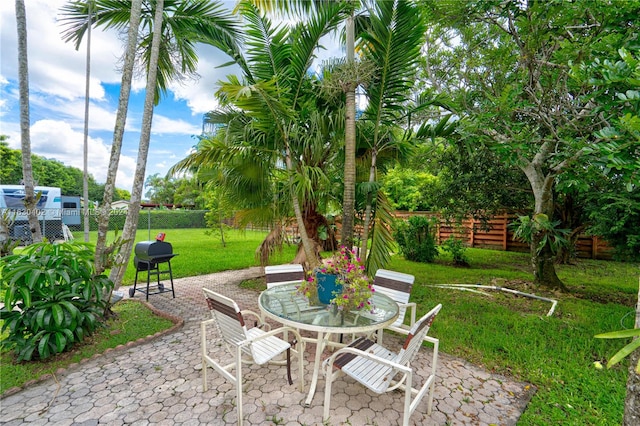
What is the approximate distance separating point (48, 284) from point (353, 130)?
12.8 ft

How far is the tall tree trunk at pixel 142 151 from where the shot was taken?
3873 millimetres

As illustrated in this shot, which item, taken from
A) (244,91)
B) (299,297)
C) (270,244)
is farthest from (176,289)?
(244,91)

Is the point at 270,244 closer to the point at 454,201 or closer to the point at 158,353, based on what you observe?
the point at 158,353

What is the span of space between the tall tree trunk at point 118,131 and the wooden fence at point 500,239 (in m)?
8.62

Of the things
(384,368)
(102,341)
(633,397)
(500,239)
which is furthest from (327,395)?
(500,239)

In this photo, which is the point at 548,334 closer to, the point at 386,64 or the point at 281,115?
the point at 386,64

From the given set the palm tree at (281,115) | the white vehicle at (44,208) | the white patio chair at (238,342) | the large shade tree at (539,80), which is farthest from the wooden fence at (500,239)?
the white vehicle at (44,208)

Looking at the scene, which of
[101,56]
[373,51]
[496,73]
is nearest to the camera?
[373,51]

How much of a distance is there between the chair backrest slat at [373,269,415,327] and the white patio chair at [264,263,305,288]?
97 cm

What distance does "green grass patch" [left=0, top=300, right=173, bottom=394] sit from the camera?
100 inches

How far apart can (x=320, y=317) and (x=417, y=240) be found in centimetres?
723

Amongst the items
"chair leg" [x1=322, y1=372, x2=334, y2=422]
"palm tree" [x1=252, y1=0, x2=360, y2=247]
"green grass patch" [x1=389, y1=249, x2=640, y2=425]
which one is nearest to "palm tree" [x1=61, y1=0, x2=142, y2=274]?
"palm tree" [x1=252, y1=0, x2=360, y2=247]

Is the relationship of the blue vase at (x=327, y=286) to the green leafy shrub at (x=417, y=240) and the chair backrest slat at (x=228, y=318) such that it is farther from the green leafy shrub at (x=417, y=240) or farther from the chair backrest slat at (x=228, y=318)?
the green leafy shrub at (x=417, y=240)

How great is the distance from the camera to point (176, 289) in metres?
5.55
